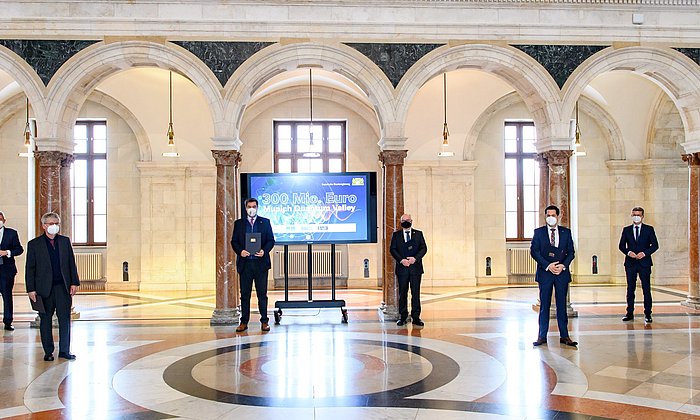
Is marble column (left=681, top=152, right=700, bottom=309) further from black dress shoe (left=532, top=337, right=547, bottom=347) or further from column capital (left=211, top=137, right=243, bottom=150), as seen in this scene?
column capital (left=211, top=137, right=243, bottom=150)

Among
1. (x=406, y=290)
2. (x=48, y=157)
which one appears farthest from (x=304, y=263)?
(x=48, y=157)

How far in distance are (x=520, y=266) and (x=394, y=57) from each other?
291 inches

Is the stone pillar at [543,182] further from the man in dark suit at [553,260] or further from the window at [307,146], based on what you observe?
the window at [307,146]

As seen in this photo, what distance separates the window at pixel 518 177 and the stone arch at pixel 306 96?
347 cm

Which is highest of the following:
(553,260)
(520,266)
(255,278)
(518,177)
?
(518,177)

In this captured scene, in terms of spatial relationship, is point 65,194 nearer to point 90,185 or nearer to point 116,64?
point 116,64

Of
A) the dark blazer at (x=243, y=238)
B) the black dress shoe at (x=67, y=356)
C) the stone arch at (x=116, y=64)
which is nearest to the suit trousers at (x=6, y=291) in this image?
the stone arch at (x=116, y=64)

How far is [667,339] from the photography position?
7406 millimetres

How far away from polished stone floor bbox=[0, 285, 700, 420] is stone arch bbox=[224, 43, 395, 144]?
3198mm

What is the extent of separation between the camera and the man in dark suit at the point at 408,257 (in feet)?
28.3

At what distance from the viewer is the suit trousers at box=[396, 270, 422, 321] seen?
28.3 feet

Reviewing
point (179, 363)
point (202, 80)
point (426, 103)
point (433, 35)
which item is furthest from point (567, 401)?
point (426, 103)

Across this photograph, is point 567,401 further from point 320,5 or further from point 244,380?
point 320,5

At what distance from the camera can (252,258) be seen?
830cm
